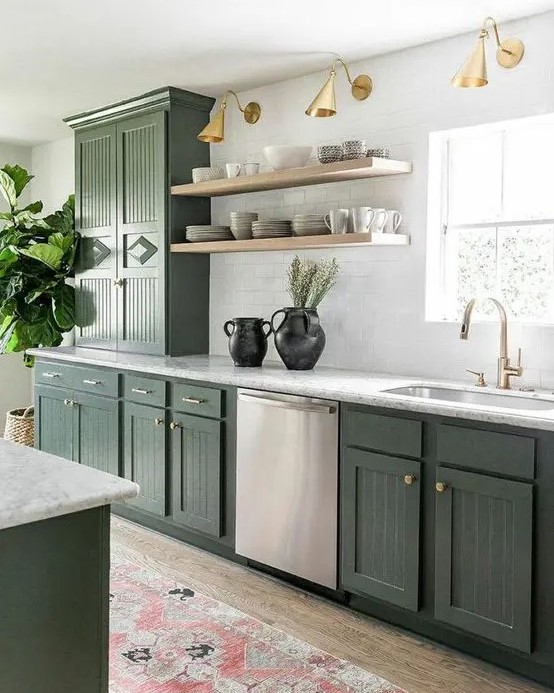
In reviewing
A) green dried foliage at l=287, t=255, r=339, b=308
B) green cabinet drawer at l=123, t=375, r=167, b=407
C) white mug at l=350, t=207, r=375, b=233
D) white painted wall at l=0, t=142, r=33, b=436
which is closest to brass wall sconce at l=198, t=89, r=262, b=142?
green dried foliage at l=287, t=255, r=339, b=308

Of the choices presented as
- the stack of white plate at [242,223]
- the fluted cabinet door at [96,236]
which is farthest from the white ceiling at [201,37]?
the stack of white plate at [242,223]

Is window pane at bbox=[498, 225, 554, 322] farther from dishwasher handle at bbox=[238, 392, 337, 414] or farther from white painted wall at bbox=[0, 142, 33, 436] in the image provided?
white painted wall at bbox=[0, 142, 33, 436]

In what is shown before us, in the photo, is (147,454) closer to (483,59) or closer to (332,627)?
(332,627)

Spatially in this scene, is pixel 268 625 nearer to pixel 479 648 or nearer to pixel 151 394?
pixel 479 648

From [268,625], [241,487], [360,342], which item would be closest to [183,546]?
[241,487]

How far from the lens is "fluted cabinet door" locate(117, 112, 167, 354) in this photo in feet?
15.4

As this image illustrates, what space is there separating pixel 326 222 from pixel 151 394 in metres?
1.32

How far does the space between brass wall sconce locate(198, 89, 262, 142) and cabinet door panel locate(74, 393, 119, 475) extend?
1.58m

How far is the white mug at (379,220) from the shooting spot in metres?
3.70

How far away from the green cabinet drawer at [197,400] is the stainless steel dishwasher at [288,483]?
0.18 m

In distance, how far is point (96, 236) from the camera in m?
5.22

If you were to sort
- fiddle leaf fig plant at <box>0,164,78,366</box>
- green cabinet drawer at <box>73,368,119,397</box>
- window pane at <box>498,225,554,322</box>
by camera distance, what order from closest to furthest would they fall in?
window pane at <box>498,225,554,322</box>, green cabinet drawer at <box>73,368,119,397</box>, fiddle leaf fig plant at <box>0,164,78,366</box>

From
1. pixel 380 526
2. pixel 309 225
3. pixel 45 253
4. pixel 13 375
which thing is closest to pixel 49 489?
pixel 380 526

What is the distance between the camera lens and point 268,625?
10.3 feet
